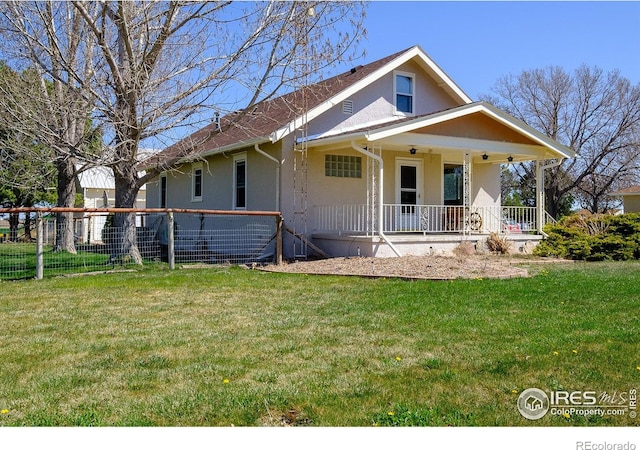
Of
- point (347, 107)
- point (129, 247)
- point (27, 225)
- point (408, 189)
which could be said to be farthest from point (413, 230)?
point (27, 225)

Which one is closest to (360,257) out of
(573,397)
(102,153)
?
(102,153)

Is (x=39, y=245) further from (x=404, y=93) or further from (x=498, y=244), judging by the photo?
(x=498, y=244)

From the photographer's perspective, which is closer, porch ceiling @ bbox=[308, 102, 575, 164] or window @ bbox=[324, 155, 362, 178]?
porch ceiling @ bbox=[308, 102, 575, 164]

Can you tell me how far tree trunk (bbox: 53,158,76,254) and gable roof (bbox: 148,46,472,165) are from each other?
3.68 metres

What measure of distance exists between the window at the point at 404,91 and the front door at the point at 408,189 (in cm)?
153

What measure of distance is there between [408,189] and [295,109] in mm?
4126

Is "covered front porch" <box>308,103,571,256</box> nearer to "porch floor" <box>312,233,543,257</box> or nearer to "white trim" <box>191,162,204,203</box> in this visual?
"porch floor" <box>312,233,543,257</box>

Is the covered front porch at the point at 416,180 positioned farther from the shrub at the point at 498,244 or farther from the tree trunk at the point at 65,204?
the tree trunk at the point at 65,204

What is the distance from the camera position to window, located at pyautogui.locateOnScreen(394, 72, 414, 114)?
53.5ft

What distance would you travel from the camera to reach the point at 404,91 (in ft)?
54.0

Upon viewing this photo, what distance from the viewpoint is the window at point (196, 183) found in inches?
744

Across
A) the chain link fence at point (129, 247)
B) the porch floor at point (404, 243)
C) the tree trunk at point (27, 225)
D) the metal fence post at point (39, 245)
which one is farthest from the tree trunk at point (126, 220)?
the porch floor at point (404, 243)

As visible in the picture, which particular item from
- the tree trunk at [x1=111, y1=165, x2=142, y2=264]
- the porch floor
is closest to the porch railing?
the porch floor

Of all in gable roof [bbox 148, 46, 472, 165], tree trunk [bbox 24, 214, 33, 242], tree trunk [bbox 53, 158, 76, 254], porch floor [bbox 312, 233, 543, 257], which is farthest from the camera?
tree trunk [bbox 53, 158, 76, 254]
